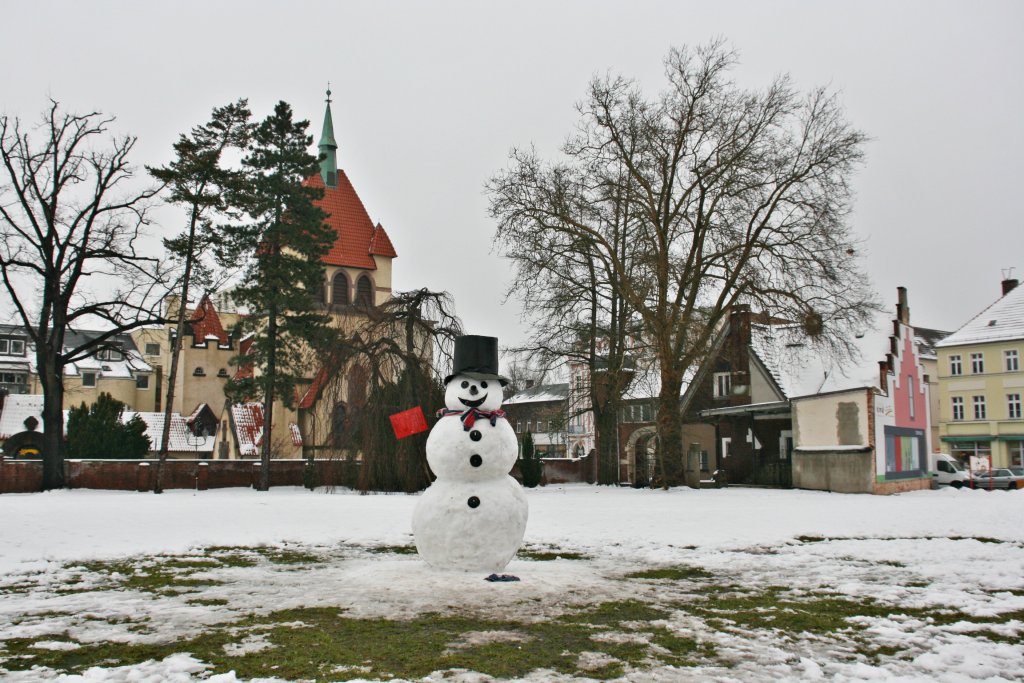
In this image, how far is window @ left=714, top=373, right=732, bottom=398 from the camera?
4231 cm

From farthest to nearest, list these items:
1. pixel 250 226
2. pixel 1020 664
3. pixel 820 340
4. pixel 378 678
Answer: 1. pixel 250 226
2. pixel 820 340
3. pixel 1020 664
4. pixel 378 678

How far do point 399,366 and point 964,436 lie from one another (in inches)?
1741

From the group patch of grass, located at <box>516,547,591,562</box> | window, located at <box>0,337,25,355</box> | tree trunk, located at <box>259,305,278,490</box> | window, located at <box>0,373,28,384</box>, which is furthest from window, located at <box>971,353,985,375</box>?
window, located at <box>0,337,25,355</box>

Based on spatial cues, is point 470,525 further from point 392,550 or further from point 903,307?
point 903,307

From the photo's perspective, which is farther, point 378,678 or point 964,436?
point 964,436

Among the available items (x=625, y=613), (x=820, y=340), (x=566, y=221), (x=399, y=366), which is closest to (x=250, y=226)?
(x=399, y=366)

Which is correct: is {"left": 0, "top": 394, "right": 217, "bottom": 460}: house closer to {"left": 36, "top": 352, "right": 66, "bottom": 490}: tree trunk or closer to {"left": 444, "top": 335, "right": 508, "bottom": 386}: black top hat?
{"left": 36, "top": 352, "right": 66, "bottom": 490}: tree trunk

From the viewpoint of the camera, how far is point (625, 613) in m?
8.63

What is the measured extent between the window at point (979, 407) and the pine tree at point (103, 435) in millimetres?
51968

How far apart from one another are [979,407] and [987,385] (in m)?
1.66

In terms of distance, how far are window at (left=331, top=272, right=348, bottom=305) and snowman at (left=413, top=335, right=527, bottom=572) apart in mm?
48337

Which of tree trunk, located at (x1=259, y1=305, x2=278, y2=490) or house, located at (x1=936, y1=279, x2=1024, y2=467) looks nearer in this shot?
tree trunk, located at (x1=259, y1=305, x2=278, y2=490)

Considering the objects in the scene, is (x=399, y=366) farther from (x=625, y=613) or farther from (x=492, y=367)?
(x=625, y=613)

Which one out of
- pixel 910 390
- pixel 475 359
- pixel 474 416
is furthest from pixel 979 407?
pixel 474 416
